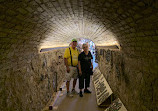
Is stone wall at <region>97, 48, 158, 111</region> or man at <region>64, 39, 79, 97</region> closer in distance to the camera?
stone wall at <region>97, 48, 158, 111</region>

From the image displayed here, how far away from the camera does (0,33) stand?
2287mm

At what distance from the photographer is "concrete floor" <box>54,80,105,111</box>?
410 centimetres

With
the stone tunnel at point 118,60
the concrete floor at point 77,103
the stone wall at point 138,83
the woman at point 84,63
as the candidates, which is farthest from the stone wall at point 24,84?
the stone wall at point 138,83

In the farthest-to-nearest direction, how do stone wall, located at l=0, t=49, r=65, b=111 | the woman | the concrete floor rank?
the woman, the concrete floor, stone wall, located at l=0, t=49, r=65, b=111

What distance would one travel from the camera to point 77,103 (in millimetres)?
4441

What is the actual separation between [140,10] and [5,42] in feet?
7.84

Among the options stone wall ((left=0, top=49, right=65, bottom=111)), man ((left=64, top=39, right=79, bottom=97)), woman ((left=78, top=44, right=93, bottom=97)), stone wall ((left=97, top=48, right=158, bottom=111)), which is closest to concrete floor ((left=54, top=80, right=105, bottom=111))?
woman ((left=78, top=44, right=93, bottom=97))

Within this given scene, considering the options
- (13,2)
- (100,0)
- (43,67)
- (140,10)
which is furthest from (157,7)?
(43,67)

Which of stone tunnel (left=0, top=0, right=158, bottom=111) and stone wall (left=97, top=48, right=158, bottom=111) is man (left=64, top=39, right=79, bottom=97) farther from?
stone wall (left=97, top=48, right=158, bottom=111)

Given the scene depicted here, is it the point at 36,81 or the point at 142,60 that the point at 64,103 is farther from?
the point at 142,60

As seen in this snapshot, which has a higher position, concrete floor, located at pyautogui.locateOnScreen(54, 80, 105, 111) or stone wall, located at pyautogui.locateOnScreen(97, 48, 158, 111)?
stone wall, located at pyautogui.locateOnScreen(97, 48, 158, 111)

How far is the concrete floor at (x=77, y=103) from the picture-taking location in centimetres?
410

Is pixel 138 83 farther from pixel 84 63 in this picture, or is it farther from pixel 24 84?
pixel 24 84

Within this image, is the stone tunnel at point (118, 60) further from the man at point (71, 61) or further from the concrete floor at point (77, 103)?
Answer: the man at point (71, 61)
